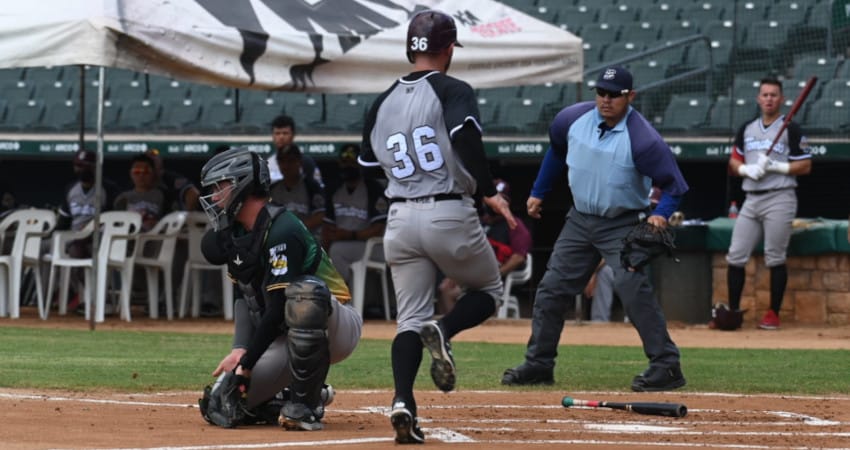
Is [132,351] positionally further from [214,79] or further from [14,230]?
[14,230]

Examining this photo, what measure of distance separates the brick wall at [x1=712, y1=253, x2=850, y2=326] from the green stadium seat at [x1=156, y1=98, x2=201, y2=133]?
734cm

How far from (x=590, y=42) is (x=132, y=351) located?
34.7 feet

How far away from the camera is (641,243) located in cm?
734

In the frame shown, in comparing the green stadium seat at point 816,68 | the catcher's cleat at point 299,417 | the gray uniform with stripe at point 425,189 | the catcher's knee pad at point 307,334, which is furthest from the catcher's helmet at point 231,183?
the green stadium seat at point 816,68

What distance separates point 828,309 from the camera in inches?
530

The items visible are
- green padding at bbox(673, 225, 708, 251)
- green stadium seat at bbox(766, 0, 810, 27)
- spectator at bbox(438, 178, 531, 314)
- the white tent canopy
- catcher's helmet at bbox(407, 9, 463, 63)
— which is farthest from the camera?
green stadium seat at bbox(766, 0, 810, 27)

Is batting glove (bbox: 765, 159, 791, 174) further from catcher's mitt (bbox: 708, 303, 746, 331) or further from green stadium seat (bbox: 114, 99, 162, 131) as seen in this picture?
green stadium seat (bbox: 114, 99, 162, 131)

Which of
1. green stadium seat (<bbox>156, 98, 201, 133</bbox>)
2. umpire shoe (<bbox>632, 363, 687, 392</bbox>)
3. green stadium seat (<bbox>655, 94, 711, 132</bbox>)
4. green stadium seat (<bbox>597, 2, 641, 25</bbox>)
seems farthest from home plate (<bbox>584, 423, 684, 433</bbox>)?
green stadium seat (<bbox>597, 2, 641, 25</bbox>)

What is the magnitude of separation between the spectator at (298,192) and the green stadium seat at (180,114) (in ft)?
17.7

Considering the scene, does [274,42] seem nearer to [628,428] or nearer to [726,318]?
[726,318]

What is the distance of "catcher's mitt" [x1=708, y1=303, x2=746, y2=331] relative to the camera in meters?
12.8

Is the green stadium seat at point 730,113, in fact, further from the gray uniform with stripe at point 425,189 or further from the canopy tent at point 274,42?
the gray uniform with stripe at point 425,189

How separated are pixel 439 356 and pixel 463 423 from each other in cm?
63

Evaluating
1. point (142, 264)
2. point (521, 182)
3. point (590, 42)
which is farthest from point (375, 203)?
point (590, 42)
